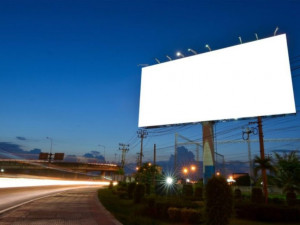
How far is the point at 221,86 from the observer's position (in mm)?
17453

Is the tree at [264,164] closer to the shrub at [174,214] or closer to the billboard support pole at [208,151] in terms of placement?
the billboard support pole at [208,151]

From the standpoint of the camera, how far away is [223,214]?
24.7 feet

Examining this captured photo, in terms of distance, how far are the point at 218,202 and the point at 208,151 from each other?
494 inches

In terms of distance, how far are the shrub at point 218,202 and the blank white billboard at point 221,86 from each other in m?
9.21

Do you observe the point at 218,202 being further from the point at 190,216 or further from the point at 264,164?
the point at 264,164

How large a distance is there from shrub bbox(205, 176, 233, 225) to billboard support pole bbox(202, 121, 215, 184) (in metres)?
11.7

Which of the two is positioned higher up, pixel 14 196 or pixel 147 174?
pixel 147 174

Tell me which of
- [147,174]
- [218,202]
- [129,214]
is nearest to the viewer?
[218,202]

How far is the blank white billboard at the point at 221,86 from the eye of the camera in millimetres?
15312

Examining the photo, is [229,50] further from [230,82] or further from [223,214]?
[223,214]

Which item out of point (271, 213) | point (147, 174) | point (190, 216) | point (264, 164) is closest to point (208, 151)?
point (264, 164)

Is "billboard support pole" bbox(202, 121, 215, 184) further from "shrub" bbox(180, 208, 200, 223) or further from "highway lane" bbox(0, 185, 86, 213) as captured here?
"highway lane" bbox(0, 185, 86, 213)

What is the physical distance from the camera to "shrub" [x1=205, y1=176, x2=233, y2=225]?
24.7 feet

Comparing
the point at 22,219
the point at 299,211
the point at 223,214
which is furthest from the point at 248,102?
the point at 22,219
